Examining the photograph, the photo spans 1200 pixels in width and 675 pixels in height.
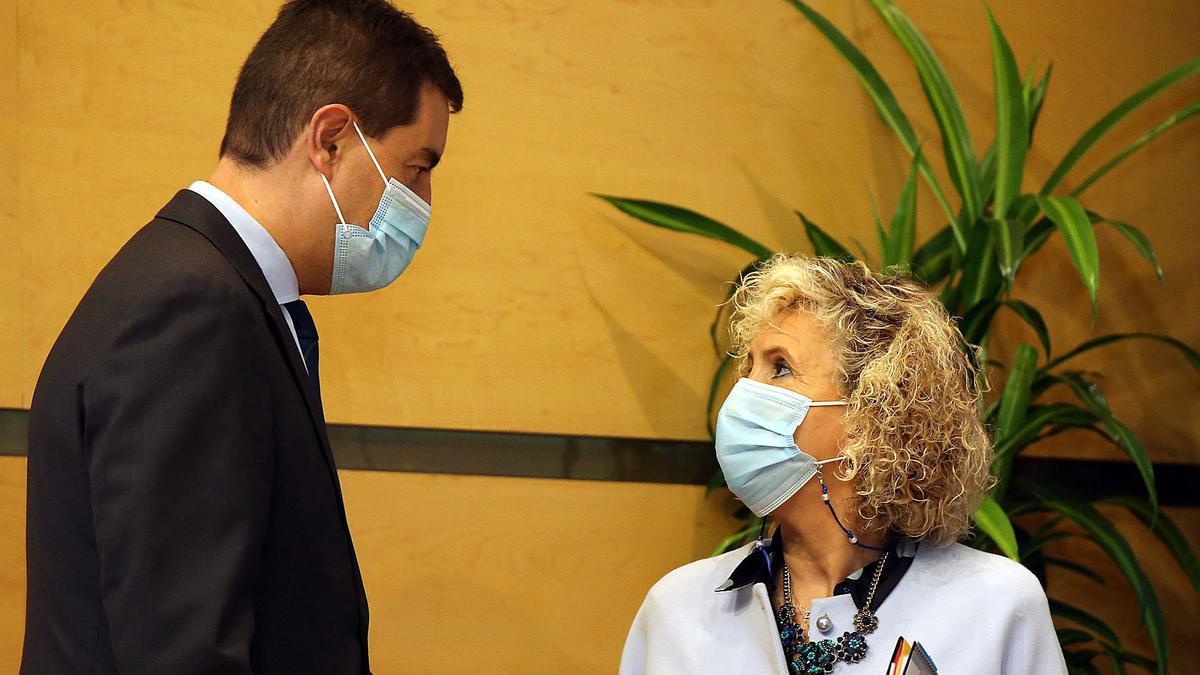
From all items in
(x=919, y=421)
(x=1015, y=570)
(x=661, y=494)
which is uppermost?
(x=919, y=421)

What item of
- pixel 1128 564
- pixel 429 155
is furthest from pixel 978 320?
pixel 429 155

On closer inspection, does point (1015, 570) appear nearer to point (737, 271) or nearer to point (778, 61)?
point (737, 271)

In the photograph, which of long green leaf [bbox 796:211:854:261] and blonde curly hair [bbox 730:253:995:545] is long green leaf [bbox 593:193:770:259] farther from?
blonde curly hair [bbox 730:253:995:545]

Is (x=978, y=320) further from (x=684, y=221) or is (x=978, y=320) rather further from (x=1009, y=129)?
(x=684, y=221)

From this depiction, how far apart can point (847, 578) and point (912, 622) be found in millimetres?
116

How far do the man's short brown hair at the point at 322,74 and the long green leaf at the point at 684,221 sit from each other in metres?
1.07

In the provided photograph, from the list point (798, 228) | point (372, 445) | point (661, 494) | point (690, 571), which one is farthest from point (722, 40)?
point (690, 571)

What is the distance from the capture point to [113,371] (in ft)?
3.95

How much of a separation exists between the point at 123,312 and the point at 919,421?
108cm

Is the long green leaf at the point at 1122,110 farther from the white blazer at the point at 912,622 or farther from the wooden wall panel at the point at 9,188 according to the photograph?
the wooden wall panel at the point at 9,188

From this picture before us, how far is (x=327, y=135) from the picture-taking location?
4.95 ft

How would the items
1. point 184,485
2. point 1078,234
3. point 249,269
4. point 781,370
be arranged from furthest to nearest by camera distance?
point 1078,234, point 781,370, point 249,269, point 184,485

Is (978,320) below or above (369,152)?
below

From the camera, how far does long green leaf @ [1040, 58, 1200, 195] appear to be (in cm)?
252
